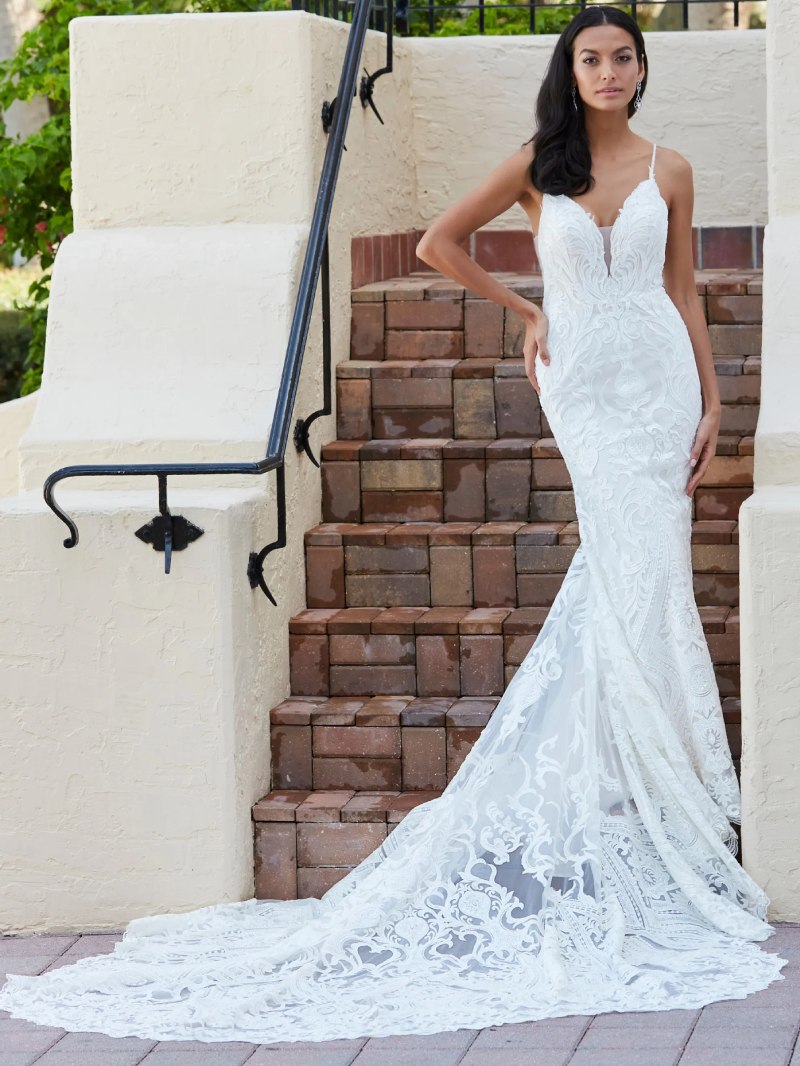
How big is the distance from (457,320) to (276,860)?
80.3 inches

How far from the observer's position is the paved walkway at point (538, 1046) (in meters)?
3.25

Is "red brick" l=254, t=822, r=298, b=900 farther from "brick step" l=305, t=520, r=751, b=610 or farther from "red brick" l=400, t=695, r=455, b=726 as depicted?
"brick step" l=305, t=520, r=751, b=610

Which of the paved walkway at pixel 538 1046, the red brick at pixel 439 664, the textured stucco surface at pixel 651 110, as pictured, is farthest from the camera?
the textured stucco surface at pixel 651 110

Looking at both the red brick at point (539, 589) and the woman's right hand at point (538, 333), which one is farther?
the red brick at point (539, 589)

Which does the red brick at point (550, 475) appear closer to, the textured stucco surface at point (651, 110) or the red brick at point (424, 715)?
the red brick at point (424, 715)

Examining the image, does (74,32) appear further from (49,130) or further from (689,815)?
(689,815)

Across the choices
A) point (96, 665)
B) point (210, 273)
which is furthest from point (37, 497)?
Answer: point (210, 273)

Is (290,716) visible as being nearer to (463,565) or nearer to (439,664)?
(439,664)

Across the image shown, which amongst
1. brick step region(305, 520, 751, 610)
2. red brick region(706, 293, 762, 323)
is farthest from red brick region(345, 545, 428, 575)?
red brick region(706, 293, 762, 323)

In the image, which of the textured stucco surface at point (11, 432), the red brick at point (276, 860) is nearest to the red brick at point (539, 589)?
the red brick at point (276, 860)

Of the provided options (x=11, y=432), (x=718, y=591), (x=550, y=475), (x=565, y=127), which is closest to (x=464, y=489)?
(x=550, y=475)

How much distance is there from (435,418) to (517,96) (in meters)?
1.92

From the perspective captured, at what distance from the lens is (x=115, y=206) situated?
498cm

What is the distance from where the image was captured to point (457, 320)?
5461 mm
